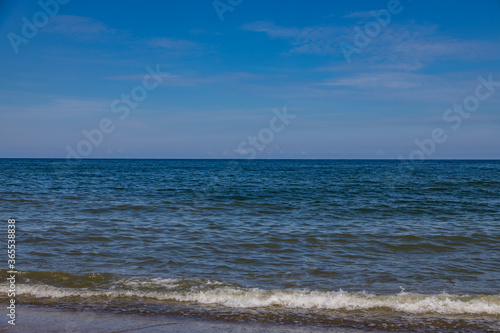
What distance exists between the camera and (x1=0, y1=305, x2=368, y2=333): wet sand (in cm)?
583

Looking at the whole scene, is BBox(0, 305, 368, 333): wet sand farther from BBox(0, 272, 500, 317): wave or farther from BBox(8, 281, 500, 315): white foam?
BBox(8, 281, 500, 315): white foam

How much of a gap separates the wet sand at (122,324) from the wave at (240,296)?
83cm

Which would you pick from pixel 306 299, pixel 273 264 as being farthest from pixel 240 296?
pixel 273 264

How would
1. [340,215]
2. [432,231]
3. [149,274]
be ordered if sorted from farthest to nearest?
[340,215]
[432,231]
[149,274]

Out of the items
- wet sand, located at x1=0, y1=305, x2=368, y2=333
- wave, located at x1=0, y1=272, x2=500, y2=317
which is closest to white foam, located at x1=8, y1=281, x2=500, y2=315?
wave, located at x1=0, y1=272, x2=500, y2=317

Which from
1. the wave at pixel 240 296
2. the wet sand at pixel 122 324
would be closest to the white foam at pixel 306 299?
the wave at pixel 240 296

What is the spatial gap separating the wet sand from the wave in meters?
0.83

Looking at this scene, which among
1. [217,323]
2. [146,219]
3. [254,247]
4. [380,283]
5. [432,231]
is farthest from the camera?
[146,219]

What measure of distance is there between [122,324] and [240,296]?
232 cm

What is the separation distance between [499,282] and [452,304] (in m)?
2.30

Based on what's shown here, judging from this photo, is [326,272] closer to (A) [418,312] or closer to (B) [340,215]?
(A) [418,312]

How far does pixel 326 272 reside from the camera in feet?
30.2

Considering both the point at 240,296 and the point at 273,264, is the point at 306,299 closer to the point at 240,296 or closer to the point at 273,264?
the point at 240,296

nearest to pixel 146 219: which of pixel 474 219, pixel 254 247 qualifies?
pixel 254 247
